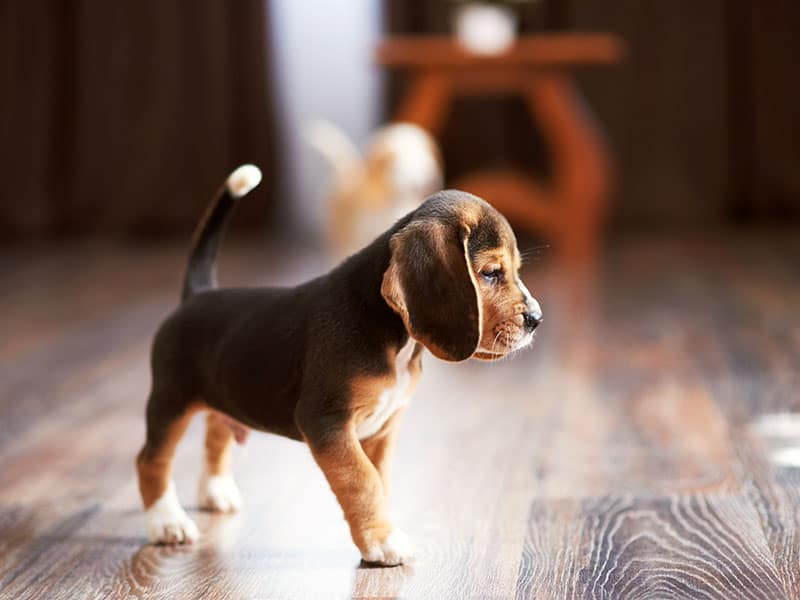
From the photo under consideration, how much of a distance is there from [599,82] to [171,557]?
3990 millimetres

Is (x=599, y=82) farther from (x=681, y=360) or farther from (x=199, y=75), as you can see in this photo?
(x=681, y=360)

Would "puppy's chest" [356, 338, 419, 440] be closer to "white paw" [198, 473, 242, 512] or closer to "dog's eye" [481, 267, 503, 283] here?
"dog's eye" [481, 267, 503, 283]

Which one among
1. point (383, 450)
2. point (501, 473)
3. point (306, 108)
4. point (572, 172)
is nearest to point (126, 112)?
point (306, 108)

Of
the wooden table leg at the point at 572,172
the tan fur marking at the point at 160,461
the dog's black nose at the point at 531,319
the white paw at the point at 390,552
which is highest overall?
the dog's black nose at the point at 531,319

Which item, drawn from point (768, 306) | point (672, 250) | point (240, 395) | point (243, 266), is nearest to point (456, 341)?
point (240, 395)

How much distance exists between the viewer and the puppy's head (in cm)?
133

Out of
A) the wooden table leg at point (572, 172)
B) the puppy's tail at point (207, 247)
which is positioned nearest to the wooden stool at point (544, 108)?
the wooden table leg at point (572, 172)

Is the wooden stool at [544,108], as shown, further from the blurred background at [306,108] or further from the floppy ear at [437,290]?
the floppy ear at [437,290]

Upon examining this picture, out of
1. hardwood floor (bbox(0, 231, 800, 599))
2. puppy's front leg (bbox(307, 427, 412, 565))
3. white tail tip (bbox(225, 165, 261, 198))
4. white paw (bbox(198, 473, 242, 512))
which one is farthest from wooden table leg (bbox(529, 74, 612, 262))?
puppy's front leg (bbox(307, 427, 412, 565))

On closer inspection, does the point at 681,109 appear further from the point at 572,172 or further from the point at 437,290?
the point at 437,290

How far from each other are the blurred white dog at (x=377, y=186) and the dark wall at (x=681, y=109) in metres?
1.26

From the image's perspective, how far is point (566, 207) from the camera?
4.46m

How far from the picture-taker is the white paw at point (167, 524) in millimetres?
1596

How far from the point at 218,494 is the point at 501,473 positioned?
0.45m
